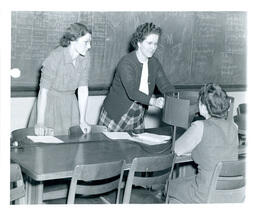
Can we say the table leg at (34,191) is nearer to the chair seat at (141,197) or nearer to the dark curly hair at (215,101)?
the chair seat at (141,197)

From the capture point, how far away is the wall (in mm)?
4457

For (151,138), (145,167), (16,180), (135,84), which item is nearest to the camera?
(16,180)

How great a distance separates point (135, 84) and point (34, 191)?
1.36 m

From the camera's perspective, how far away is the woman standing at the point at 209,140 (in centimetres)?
266

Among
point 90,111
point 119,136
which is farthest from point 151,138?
point 90,111

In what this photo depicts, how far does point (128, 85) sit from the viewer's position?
3.46 metres

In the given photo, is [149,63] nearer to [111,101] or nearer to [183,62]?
[111,101]

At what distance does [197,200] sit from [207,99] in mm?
645

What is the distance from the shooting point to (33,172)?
2342 millimetres

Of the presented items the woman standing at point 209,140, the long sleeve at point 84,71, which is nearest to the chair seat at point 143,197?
the woman standing at point 209,140

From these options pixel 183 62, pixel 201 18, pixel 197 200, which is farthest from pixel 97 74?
pixel 197 200

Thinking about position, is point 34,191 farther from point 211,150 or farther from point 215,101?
point 215,101

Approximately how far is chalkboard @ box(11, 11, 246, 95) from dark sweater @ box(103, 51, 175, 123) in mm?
1168
